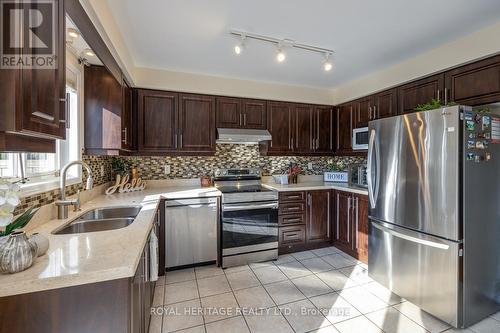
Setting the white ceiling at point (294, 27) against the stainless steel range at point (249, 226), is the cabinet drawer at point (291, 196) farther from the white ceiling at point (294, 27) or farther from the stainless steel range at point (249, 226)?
the white ceiling at point (294, 27)

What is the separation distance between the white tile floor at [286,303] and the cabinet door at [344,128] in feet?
5.46

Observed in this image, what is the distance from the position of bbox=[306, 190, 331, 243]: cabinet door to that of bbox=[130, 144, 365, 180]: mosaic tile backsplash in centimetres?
73

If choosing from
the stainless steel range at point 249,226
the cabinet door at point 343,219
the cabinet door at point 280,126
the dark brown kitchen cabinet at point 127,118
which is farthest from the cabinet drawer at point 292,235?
the dark brown kitchen cabinet at point 127,118

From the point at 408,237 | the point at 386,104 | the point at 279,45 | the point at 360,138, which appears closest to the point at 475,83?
the point at 386,104

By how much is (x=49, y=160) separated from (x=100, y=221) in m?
0.67

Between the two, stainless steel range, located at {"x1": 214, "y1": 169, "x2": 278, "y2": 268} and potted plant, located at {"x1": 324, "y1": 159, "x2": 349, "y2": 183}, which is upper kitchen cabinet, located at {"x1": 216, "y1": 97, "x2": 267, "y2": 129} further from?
potted plant, located at {"x1": 324, "y1": 159, "x2": 349, "y2": 183}

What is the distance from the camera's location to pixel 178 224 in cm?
263

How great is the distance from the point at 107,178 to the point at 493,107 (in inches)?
161

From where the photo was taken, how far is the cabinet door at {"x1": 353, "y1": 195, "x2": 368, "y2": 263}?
110 inches

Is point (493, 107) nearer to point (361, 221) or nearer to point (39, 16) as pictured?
point (361, 221)

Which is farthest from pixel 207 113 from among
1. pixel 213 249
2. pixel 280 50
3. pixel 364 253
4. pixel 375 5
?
pixel 364 253

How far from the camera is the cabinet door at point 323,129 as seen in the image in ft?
12.0
